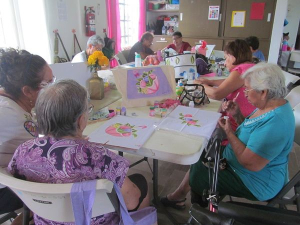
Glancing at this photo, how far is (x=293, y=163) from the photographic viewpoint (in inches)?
95.2

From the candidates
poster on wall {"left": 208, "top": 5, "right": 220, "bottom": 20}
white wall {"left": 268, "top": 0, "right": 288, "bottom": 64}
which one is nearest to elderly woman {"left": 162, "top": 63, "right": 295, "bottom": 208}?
white wall {"left": 268, "top": 0, "right": 288, "bottom": 64}

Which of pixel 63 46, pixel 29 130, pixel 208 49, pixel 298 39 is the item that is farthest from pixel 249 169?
pixel 298 39

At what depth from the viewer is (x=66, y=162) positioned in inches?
31.4

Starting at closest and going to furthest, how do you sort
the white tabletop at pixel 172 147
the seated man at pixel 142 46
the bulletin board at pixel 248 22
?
1. the white tabletop at pixel 172 147
2. the seated man at pixel 142 46
3. the bulletin board at pixel 248 22

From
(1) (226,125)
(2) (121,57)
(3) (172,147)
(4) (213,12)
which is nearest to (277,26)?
(4) (213,12)

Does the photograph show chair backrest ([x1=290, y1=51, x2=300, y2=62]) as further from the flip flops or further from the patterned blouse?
the patterned blouse

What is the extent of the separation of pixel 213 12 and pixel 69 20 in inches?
123

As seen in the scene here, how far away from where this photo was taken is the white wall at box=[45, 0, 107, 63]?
357 centimetres

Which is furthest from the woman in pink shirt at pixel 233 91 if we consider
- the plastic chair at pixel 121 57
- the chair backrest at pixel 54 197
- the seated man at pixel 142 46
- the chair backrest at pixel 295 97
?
the seated man at pixel 142 46

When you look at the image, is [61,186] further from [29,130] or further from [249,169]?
[249,169]

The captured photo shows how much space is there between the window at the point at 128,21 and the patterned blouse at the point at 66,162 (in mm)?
5048

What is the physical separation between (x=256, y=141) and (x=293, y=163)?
1.60 meters

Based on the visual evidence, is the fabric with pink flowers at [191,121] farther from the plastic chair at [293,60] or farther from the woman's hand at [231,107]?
the plastic chair at [293,60]

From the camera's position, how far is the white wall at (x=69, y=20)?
11.7ft
